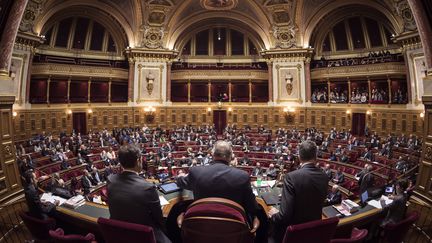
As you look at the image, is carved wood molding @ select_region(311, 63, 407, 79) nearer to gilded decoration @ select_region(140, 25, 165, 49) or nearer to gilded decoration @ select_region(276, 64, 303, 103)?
gilded decoration @ select_region(276, 64, 303, 103)

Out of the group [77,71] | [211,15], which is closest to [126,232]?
[77,71]

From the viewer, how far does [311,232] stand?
87.1 inches

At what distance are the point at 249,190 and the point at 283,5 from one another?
21753 millimetres

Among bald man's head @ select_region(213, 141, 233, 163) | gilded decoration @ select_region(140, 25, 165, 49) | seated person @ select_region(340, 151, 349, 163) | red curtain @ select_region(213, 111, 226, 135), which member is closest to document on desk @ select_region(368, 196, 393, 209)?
bald man's head @ select_region(213, 141, 233, 163)

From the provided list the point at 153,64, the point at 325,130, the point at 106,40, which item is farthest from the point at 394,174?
the point at 106,40

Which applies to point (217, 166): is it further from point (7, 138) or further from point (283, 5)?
point (283, 5)

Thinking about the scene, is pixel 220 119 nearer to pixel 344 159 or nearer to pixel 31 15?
pixel 344 159

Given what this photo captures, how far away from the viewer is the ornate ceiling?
20578 millimetres

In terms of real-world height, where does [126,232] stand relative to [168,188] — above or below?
above

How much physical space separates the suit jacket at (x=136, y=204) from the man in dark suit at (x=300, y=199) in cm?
112

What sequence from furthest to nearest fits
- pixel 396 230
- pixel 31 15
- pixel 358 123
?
pixel 358 123, pixel 31 15, pixel 396 230

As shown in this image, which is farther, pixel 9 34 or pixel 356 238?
pixel 9 34

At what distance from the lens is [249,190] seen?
2.33m

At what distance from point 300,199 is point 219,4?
22.7 meters
